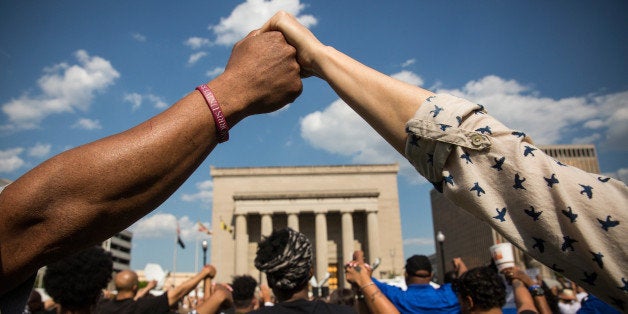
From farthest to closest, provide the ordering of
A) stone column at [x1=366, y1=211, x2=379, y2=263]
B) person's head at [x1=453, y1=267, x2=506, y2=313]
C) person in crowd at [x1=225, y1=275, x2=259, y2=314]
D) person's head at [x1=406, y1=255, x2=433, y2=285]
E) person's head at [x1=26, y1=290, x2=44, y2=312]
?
1. stone column at [x1=366, y1=211, x2=379, y2=263]
2. person's head at [x1=26, y1=290, x2=44, y2=312]
3. person in crowd at [x1=225, y1=275, x2=259, y2=314]
4. person's head at [x1=406, y1=255, x2=433, y2=285]
5. person's head at [x1=453, y1=267, x2=506, y2=313]

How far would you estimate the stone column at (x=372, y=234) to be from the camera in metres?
50.5

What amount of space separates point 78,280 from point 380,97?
3.29 metres

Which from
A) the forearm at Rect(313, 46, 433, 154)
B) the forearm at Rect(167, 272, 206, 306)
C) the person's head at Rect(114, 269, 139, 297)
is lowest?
the forearm at Rect(167, 272, 206, 306)

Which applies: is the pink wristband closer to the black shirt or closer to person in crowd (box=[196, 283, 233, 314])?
the black shirt

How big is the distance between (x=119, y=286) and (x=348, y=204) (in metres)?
50.1

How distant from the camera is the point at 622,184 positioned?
1177mm

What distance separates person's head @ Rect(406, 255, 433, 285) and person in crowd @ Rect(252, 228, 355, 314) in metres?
2.40

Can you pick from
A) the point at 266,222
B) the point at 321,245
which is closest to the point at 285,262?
the point at 321,245

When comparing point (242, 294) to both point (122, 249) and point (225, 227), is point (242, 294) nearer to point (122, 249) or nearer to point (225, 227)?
point (225, 227)

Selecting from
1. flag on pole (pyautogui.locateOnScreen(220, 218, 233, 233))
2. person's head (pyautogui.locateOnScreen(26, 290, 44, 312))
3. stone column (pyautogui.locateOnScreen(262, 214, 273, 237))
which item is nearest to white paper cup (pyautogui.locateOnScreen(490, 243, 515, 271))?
person's head (pyautogui.locateOnScreen(26, 290, 44, 312))

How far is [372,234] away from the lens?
52.1 meters

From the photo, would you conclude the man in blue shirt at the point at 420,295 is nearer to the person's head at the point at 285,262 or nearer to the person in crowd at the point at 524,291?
the person in crowd at the point at 524,291

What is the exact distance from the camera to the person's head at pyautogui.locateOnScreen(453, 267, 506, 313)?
157 inches

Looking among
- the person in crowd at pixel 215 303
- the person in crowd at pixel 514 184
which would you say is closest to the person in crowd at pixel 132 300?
the person in crowd at pixel 215 303
